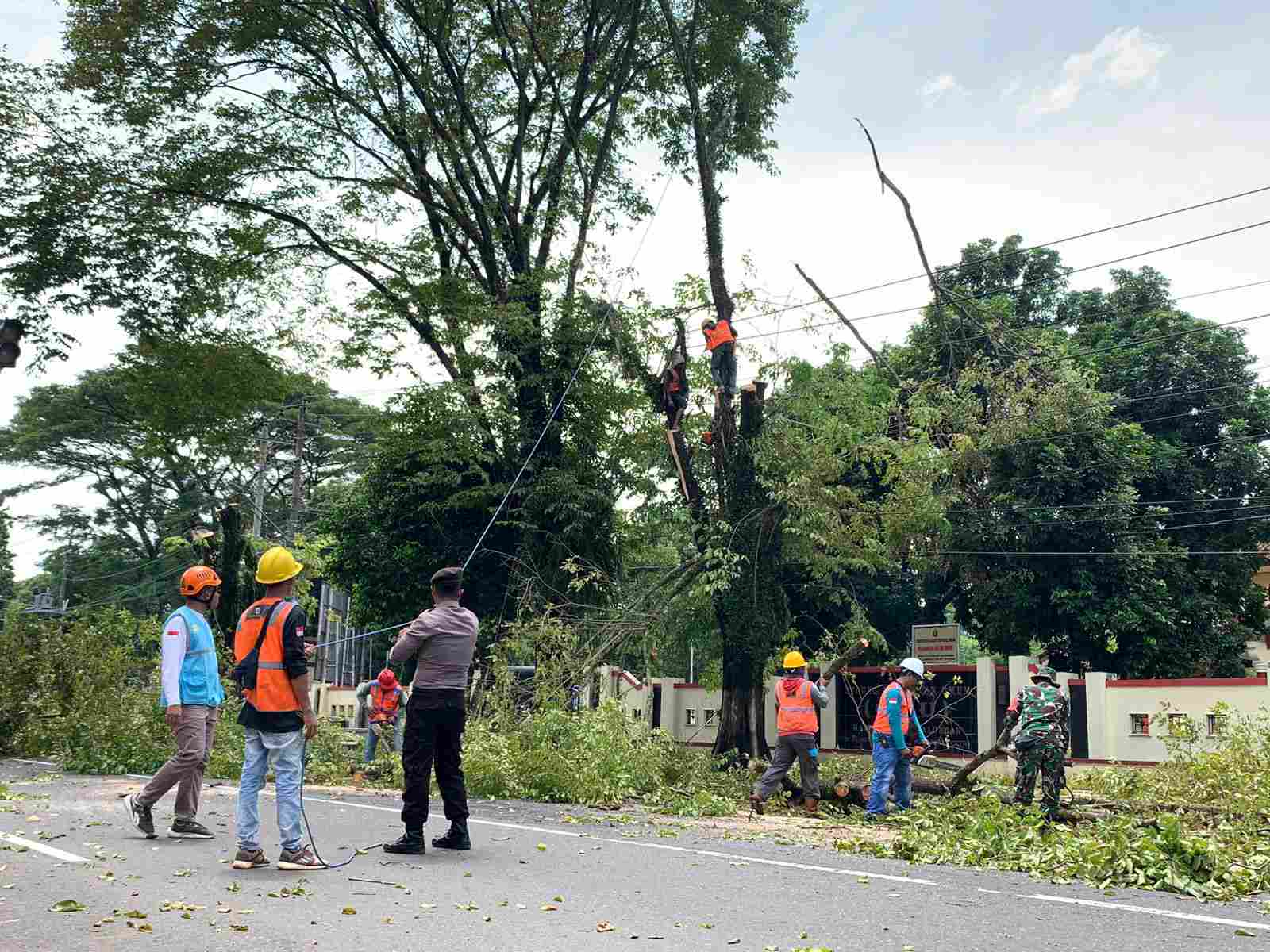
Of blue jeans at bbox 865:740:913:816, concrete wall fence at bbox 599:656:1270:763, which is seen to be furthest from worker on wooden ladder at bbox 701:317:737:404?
blue jeans at bbox 865:740:913:816

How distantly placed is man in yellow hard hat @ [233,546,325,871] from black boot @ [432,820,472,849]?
3.09ft

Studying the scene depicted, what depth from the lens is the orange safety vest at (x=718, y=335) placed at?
18969 mm

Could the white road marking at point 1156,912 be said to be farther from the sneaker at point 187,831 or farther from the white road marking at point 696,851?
the sneaker at point 187,831

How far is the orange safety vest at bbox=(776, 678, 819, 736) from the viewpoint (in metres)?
11.8

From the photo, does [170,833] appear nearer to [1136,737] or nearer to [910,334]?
[1136,737]

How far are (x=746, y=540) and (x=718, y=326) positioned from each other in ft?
11.8

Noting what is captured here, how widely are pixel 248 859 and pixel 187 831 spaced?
1634 millimetres

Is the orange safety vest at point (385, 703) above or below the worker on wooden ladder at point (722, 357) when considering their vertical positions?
below

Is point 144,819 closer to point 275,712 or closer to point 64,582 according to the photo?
point 275,712

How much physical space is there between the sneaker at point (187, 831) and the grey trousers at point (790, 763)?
231 inches

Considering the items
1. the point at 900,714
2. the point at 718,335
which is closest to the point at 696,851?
the point at 900,714

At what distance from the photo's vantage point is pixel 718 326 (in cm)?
1895

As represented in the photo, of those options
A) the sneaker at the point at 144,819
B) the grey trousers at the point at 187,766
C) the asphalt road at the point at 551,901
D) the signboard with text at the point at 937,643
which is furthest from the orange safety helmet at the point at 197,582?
the signboard with text at the point at 937,643

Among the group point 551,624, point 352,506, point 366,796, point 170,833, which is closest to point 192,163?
point 352,506
